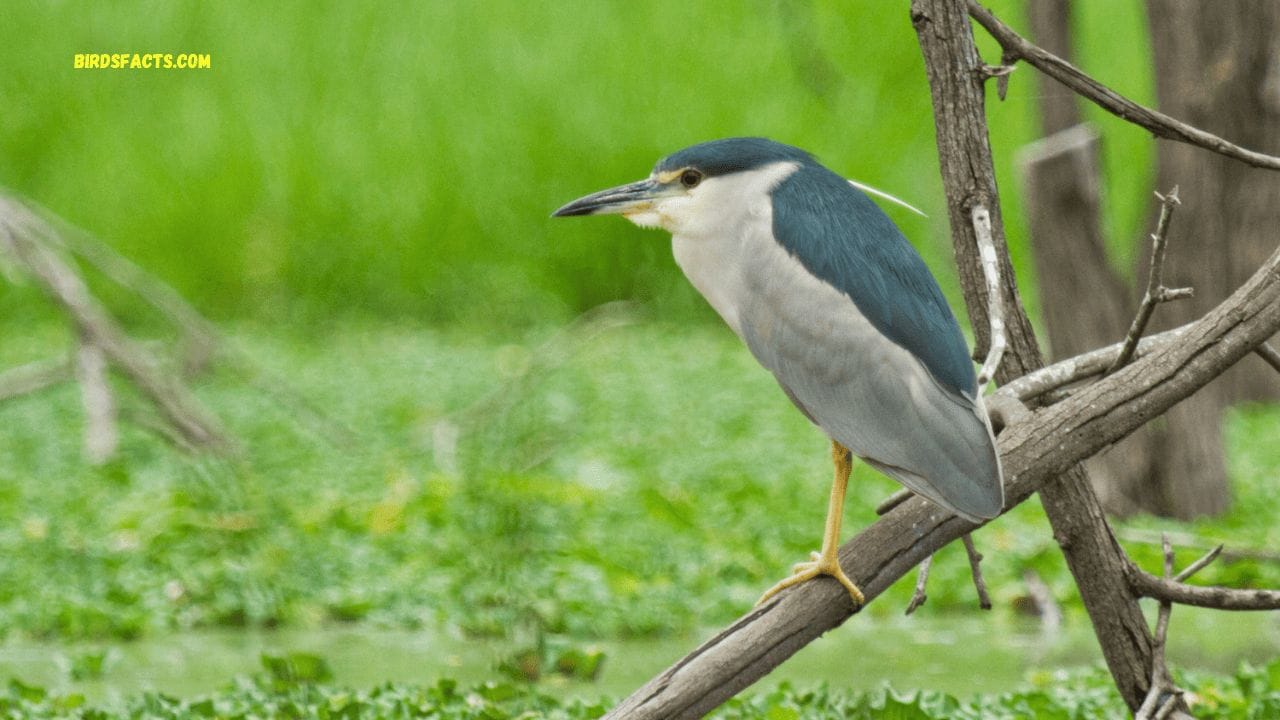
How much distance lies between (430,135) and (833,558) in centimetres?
600

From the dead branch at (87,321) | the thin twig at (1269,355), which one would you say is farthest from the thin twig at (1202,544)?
the dead branch at (87,321)

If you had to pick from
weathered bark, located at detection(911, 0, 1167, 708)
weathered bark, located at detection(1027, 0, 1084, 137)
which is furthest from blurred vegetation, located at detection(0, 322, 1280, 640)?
weathered bark, located at detection(1027, 0, 1084, 137)

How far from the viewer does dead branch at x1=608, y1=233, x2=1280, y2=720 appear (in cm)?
209

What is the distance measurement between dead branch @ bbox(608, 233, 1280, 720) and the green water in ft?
3.06

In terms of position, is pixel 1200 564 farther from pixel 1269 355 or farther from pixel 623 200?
pixel 623 200

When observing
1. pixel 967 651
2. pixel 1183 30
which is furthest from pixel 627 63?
pixel 967 651

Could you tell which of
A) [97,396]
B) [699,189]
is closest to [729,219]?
[699,189]

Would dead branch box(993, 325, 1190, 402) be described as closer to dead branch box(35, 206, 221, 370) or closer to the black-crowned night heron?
the black-crowned night heron

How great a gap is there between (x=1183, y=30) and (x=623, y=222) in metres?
3.43

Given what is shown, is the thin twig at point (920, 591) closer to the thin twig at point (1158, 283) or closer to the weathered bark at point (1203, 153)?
the thin twig at point (1158, 283)

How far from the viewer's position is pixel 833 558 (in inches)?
82.4

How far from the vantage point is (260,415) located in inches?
217

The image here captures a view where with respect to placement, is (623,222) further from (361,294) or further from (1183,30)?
(1183,30)

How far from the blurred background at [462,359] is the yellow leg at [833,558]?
673mm
